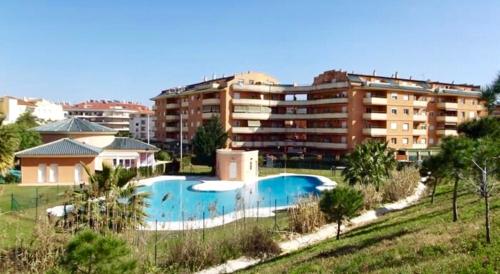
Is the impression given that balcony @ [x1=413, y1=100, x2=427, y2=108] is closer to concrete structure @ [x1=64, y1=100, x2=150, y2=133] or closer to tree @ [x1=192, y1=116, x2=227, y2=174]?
tree @ [x1=192, y1=116, x2=227, y2=174]

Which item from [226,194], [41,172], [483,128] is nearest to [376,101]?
[226,194]

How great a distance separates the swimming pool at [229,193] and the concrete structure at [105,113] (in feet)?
237

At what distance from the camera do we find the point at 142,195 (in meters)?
13.6

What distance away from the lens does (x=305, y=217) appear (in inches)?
643

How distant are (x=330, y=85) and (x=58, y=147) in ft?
110

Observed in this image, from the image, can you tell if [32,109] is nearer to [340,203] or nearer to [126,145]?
[126,145]

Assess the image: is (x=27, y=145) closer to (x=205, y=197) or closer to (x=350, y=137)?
(x=205, y=197)

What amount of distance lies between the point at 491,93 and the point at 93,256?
10.7 meters

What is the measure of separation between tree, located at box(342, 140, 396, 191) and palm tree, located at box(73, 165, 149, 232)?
13977mm

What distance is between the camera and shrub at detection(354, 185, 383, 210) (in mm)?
20750

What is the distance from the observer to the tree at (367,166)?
23094mm

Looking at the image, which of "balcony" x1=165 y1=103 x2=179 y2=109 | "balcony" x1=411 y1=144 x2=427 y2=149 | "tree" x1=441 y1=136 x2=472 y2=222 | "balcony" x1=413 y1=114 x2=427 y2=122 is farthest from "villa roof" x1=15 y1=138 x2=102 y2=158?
"balcony" x1=413 y1=114 x2=427 y2=122

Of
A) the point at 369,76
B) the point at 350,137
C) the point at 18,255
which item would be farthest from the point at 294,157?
the point at 18,255

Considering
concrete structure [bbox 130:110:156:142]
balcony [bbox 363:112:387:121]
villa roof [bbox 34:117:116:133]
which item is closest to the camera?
villa roof [bbox 34:117:116:133]
